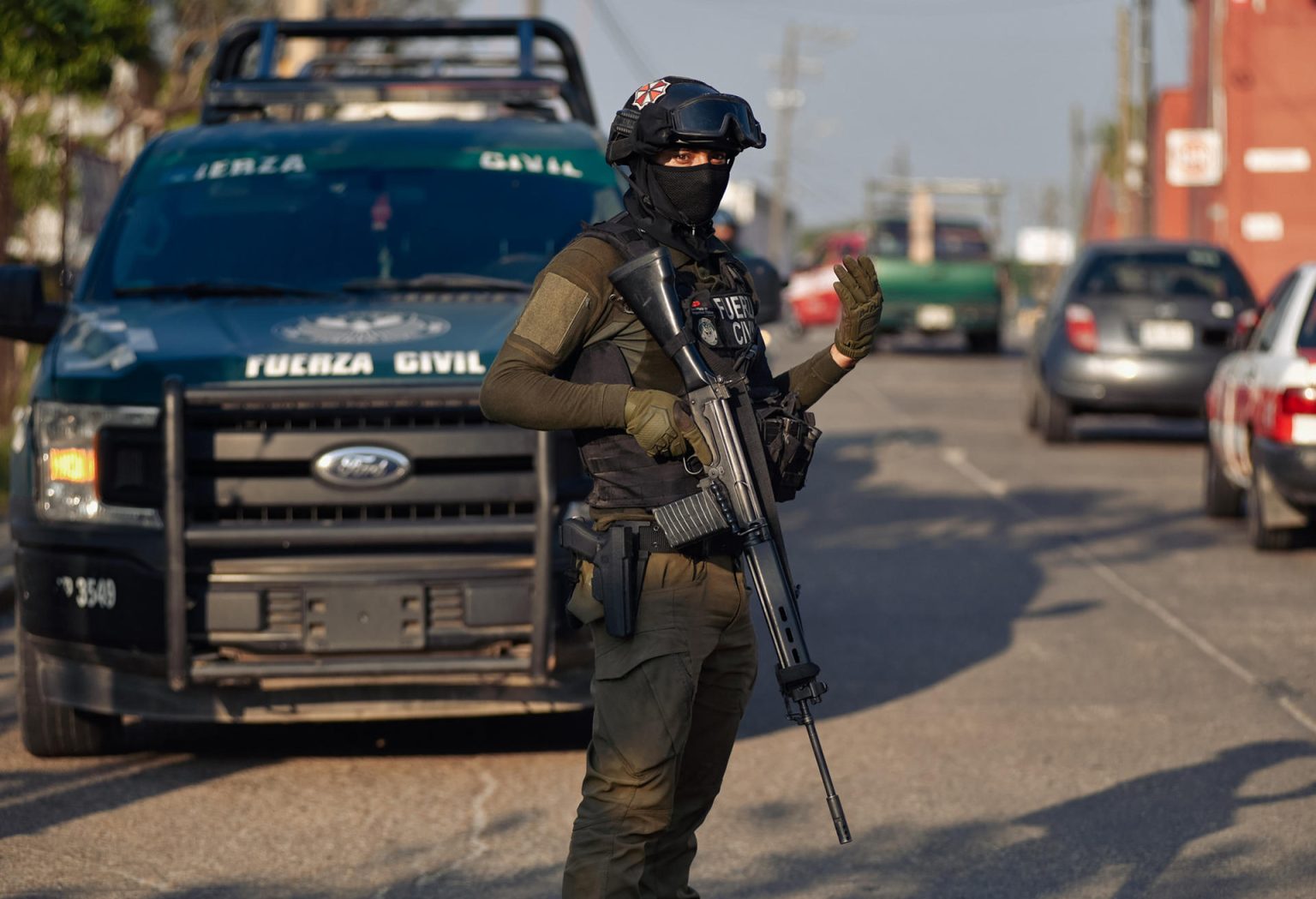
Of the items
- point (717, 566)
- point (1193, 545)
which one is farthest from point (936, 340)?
point (717, 566)

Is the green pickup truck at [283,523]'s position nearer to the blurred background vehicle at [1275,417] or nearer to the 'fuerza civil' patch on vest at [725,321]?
the 'fuerza civil' patch on vest at [725,321]

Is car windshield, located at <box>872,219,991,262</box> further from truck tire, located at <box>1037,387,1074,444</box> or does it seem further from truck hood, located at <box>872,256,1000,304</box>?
truck tire, located at <box>1037,387,1074,444</box>

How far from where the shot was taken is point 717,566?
426 cm

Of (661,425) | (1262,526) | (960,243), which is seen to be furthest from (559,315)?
(960,243)

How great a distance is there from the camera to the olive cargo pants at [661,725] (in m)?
4.11

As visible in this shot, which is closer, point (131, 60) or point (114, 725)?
point (114, 725)

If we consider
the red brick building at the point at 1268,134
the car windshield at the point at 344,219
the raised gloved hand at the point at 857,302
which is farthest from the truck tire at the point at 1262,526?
the red brick building at the point at 1268,134

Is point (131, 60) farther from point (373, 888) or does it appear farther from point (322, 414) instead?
point (373, 888)

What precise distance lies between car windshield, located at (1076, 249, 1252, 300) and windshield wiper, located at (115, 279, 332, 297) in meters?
11.7

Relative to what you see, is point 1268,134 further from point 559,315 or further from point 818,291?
A: point 559,315

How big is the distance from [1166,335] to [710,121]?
1396 cm

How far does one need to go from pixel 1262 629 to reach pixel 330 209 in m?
4.74

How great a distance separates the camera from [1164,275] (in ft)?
59.9

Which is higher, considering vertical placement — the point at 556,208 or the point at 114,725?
the point at 556,208
